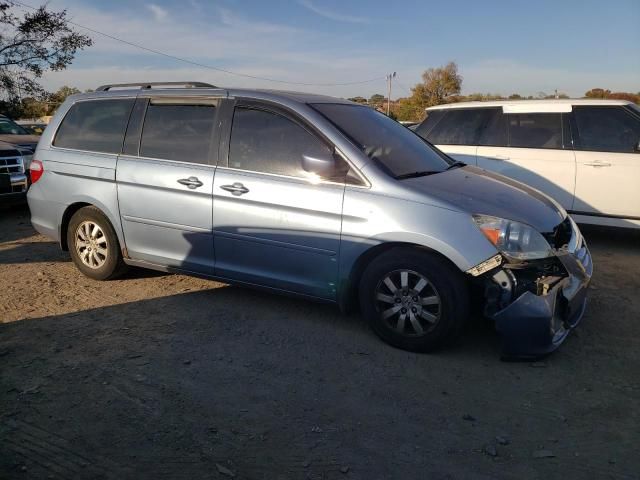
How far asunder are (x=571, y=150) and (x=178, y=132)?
4.95 meters

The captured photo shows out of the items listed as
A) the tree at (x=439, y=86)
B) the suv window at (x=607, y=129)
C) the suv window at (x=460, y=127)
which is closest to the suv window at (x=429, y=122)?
the suv window at (x=460, y=127)

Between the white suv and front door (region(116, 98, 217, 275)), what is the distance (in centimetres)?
421

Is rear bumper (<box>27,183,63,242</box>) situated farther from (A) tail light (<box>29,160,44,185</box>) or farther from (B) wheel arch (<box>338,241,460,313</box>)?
(B) wheel arch (<box>338,241,460,313</box>)

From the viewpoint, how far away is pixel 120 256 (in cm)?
493

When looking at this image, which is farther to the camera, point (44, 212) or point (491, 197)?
point (44, 212)

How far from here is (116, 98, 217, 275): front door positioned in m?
4.31

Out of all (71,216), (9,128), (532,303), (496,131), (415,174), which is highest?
(496,131)

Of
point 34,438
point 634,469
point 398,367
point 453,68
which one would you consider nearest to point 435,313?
point 398,367

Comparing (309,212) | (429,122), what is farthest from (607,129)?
(309,212)

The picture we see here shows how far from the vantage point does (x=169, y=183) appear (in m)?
4.40

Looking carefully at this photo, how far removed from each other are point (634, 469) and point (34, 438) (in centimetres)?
300

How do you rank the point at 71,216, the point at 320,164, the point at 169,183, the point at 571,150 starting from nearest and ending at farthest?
the point at 320,164 < the point at 169,183 < the point at 71,216 < the point at 571,150

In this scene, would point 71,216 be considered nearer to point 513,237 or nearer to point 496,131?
point 513,237

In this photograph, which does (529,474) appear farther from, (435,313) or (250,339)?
(250,339)
